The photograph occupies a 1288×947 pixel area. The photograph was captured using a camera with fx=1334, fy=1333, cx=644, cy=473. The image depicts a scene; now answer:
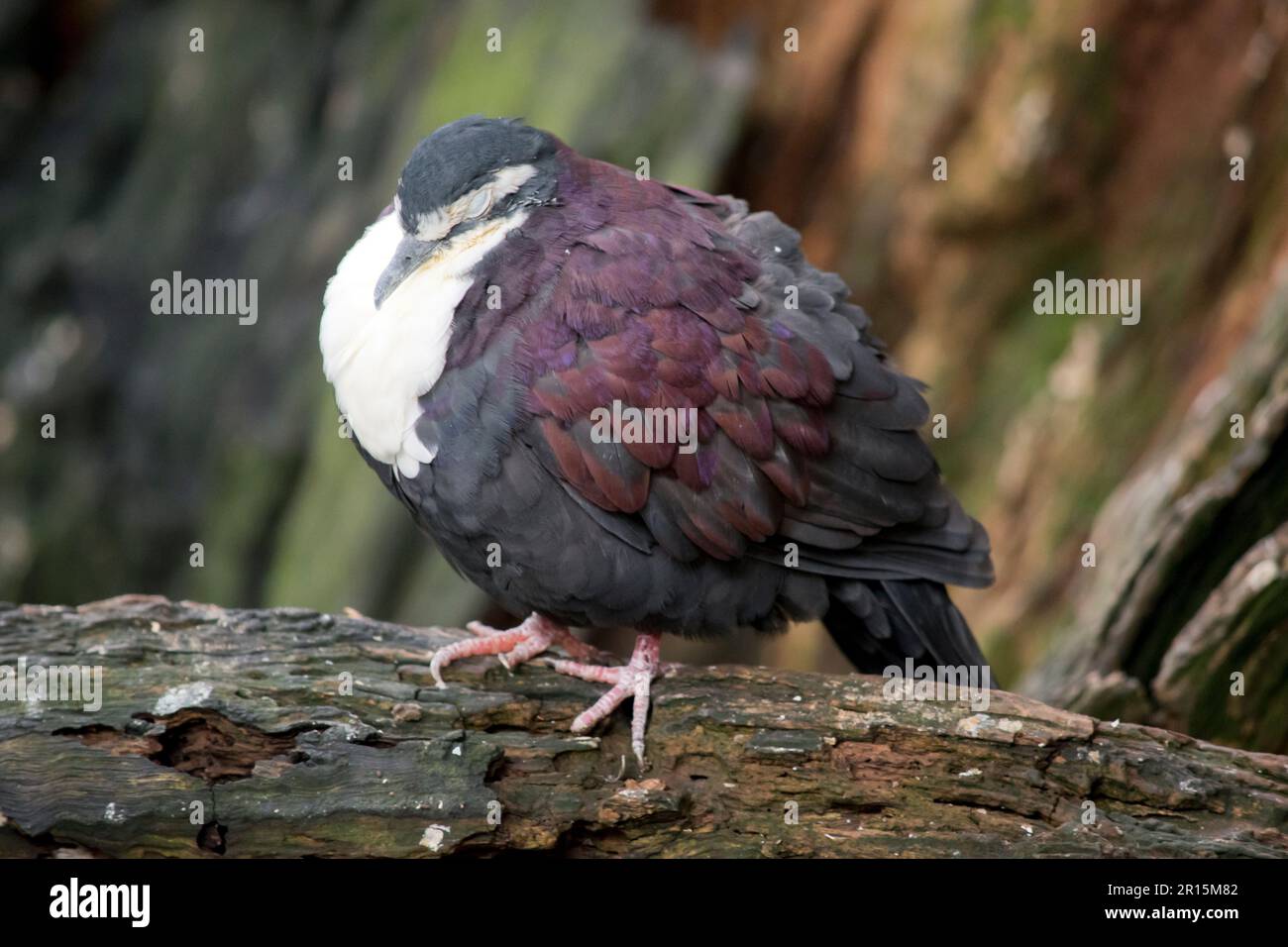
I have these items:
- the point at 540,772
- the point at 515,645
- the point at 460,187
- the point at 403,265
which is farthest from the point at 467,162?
the point at 540,772

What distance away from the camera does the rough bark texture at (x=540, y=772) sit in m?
3.52

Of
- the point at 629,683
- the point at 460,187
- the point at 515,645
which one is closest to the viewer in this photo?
the point at 460,187

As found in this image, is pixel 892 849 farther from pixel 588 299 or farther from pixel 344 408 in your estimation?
pixel 344 408

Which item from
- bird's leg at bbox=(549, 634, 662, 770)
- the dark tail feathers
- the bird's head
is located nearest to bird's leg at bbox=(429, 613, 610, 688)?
bird's leg at bbox=(549, 634, 662, 770)

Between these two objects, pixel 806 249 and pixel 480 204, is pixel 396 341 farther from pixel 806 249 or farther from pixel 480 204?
pixel 806 249

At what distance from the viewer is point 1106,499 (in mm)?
6645

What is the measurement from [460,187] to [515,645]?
144cm

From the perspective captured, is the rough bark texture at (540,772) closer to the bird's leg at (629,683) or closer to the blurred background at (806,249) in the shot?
the bird's leg at (629,683)

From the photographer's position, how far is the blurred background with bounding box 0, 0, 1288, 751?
16.9 ft

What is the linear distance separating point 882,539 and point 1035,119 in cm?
337

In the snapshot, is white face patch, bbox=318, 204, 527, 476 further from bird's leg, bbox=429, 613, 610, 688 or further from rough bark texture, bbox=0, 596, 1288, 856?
rough bark texture, bbox=0, 596, 1288, 856

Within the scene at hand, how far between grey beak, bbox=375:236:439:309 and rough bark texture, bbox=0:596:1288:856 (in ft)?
3.58

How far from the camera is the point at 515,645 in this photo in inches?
168

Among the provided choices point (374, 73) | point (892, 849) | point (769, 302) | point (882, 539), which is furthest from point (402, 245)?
point (374, 73)
